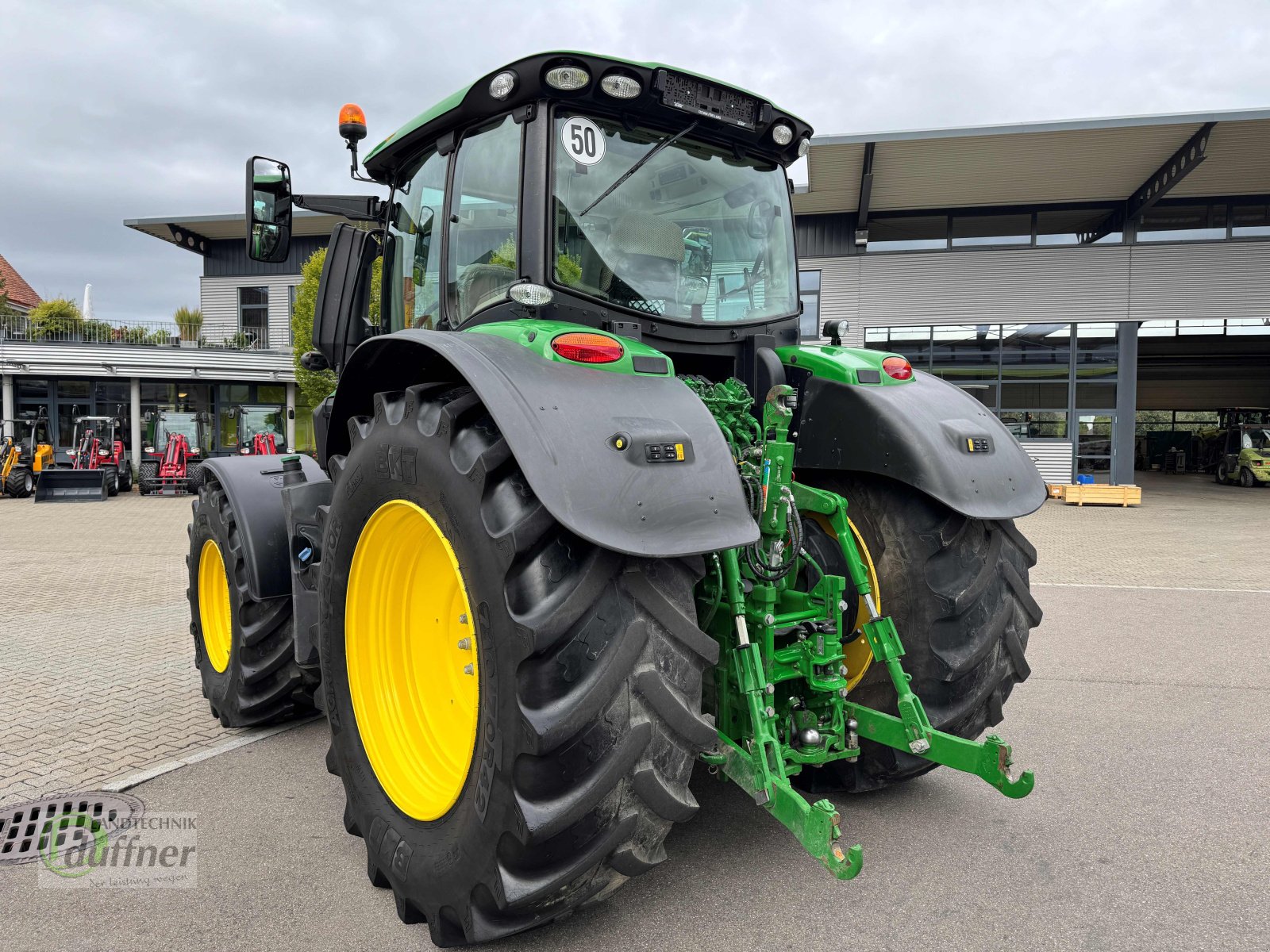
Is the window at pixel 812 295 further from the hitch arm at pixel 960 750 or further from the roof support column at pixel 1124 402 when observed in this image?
the hitch arm at pixel 960 750

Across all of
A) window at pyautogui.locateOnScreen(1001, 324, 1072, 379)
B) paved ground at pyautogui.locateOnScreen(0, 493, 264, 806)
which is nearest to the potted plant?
paved ground at pyautogui.locateOnScreen(0, 493, 264, 806)

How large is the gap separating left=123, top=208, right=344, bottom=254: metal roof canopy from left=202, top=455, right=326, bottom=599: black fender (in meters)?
23.9

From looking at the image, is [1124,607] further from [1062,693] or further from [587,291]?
[587,291]

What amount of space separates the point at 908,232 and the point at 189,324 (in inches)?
877

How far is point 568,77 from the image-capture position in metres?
2.79

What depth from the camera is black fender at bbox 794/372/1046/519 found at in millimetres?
2986

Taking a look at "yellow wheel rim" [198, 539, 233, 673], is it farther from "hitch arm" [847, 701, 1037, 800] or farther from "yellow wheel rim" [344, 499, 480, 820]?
"hitch arm" [847, 701, 1037, 800]

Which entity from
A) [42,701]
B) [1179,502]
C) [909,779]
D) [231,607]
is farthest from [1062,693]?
[1179,502]

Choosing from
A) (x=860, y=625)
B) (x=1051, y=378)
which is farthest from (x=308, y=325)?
(x=860, y=625)

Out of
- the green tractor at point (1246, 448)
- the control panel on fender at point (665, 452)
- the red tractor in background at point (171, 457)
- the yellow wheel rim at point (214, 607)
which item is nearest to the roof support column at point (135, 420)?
the red tractor in background at point (171, 457)

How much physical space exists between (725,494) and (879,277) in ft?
70.4

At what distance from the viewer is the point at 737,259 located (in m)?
3.38

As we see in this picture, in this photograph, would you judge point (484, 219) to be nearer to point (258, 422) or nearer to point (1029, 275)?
point (1029, 275)

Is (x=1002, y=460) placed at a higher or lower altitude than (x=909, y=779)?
higher
